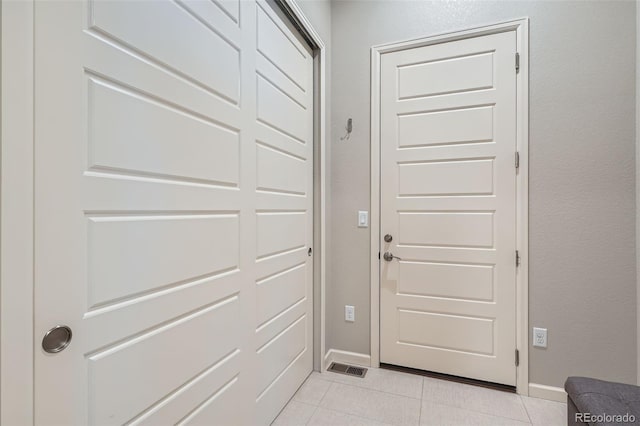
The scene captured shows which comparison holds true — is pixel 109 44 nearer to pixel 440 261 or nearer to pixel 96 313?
pixel 96 313

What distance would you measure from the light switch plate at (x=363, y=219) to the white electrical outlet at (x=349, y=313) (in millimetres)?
644

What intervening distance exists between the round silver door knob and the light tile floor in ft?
4.43

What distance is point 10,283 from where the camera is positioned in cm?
68

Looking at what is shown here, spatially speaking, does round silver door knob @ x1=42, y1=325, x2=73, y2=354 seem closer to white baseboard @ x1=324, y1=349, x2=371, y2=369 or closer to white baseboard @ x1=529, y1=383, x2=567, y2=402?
white baseboard @ x1=324, y1=349, x2=371, y2=369

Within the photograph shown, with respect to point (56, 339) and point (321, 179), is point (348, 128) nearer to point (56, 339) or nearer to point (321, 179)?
point (321, 179)

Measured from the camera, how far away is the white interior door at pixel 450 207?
82.9 inches

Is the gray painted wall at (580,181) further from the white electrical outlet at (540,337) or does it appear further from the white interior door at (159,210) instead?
the white interior door at (159,210)

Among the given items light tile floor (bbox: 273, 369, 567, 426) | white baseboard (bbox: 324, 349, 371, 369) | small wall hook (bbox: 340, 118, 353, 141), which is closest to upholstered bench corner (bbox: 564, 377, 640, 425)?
light tile floor (bbox: 273, 369, 567, 426)

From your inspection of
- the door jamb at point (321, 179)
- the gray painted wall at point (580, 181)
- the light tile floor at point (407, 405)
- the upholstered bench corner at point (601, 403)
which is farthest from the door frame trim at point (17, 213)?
the gray painted wall at point (580, 181)

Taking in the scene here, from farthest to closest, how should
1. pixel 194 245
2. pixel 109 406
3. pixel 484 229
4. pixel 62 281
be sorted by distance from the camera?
pixel 484 229
pixel 194 245
pixel 109 406
pixel 62 281

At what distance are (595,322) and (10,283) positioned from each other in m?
2.69

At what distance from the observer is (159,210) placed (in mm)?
1048

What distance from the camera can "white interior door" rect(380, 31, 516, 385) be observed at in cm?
211

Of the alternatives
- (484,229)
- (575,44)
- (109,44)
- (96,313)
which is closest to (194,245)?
(96,313)
